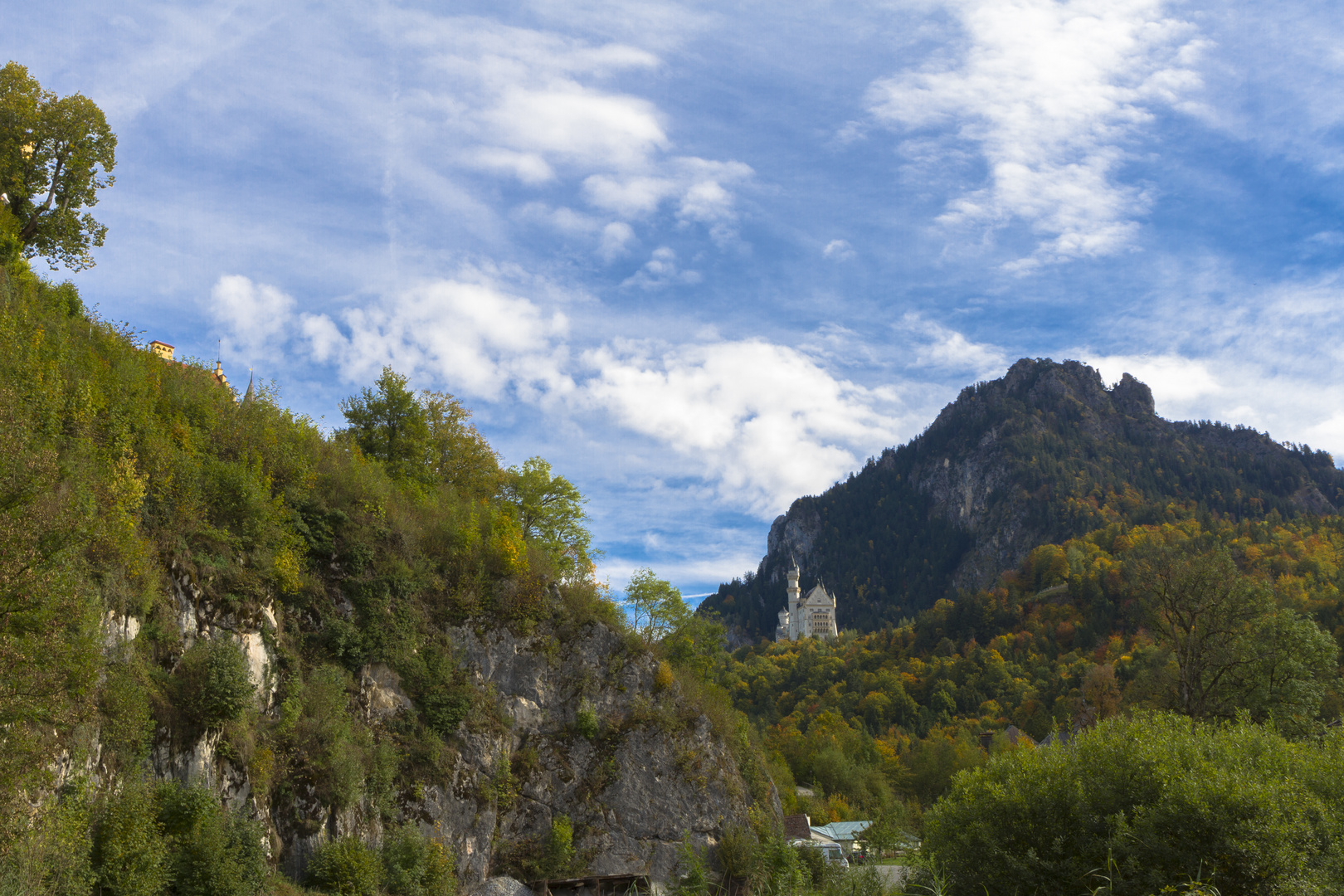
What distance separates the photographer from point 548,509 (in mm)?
45406

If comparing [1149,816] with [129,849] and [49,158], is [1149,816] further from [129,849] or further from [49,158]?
[49,158]

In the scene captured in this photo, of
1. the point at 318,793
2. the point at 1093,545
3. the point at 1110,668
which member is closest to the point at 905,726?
the point at 1110,668

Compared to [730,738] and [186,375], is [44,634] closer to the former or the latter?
[186,375]

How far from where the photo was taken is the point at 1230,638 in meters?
39.8

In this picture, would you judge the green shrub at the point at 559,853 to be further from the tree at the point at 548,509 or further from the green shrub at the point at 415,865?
the tree at the point at 548,509

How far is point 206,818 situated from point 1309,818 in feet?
82.5

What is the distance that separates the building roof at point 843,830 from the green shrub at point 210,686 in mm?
39757

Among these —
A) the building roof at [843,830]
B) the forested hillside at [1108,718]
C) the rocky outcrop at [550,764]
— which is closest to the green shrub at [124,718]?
the rocky outcrop at [550,764]

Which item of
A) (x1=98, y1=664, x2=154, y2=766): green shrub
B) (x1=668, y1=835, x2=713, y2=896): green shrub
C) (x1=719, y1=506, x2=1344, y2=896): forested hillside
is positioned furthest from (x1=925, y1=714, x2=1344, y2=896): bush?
(x1=98, y1=664, x2=154, y2=766): green shrub

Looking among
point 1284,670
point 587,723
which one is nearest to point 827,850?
point 587,723

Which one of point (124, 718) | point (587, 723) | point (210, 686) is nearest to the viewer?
point (124, 718)

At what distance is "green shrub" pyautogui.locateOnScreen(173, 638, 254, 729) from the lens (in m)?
21.8

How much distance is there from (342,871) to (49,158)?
90.1ft

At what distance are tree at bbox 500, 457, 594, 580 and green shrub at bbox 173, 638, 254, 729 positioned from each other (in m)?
21.6
